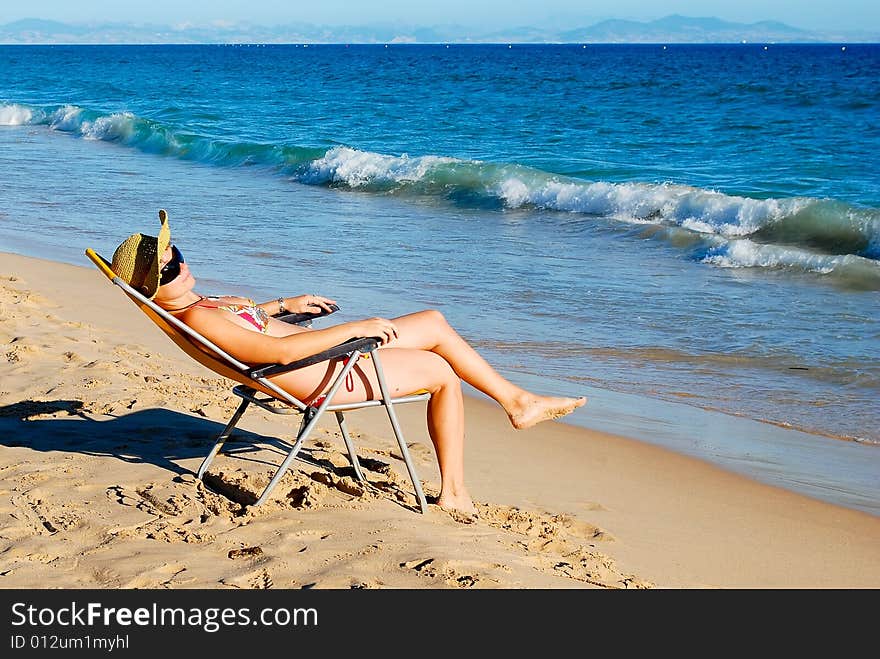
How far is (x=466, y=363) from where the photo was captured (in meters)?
4.43

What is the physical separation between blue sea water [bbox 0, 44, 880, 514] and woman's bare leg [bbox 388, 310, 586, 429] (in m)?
1.16

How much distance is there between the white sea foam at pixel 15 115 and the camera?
32.0 metres

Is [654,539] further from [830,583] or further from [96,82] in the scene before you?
[96,82]

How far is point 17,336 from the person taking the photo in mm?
6531

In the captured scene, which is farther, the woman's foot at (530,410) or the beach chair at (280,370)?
the woman's foot at (530,410)

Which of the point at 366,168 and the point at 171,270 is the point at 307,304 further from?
the point at 366,168

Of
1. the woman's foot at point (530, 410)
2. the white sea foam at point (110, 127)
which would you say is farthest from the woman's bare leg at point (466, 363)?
the white sea foam at point (110, 127)

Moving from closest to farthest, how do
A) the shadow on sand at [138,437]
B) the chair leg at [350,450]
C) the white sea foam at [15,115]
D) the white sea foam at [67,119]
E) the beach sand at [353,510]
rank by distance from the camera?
the beach sand at [353,510] → the chair leg at [350,450] → the shadow on sand at [138,437] → the white sea foam at [67,119] → the white sea foam at [15,115]

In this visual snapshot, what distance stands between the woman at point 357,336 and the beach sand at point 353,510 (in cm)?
36

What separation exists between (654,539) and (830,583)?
0.66 meters

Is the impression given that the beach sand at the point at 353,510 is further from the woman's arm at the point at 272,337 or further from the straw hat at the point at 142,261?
the straw hat at the point at 142,261

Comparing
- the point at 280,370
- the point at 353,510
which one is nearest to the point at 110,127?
the point at 280,370

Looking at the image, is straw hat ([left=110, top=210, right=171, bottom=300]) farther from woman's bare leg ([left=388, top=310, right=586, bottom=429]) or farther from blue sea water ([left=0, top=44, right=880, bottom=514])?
blue sea water ([left=0, top=44, right=880, bottom=514])

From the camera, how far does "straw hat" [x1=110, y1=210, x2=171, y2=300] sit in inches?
158
